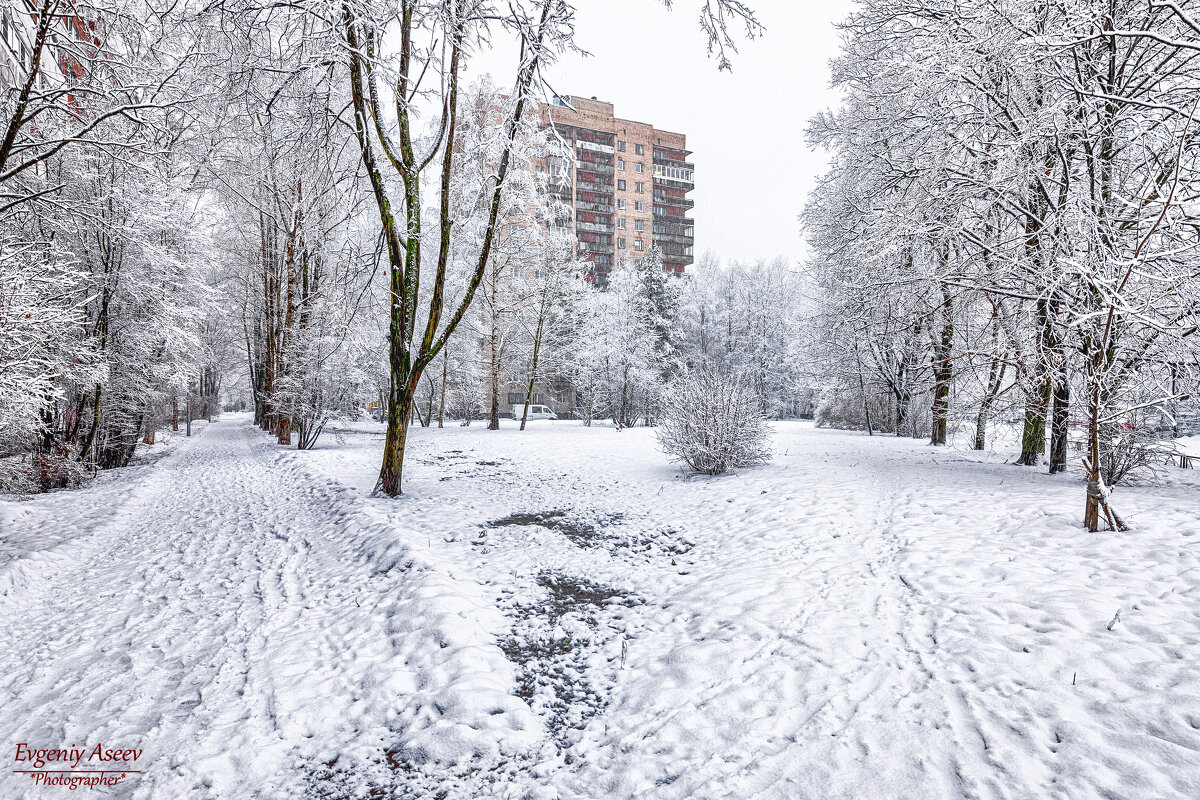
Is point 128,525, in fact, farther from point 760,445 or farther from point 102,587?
point 760,445

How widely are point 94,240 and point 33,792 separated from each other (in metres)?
12.9

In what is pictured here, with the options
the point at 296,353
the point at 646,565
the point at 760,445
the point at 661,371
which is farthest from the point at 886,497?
the point at 661,371

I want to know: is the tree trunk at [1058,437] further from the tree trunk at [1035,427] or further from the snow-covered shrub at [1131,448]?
the snow-covered shrub at [1131,448]

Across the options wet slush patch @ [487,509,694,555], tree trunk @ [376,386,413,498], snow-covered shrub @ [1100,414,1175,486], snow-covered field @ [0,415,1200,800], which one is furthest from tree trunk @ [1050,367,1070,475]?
tree trunk @ [376,386,413,498]

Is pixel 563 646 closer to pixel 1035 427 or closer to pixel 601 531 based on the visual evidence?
pixel 601 531

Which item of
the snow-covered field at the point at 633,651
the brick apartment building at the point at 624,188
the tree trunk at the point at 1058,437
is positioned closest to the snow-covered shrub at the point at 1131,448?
the snow-covered field at the point at 633,651

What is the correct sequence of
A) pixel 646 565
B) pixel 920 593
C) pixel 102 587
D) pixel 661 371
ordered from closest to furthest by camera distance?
pixel 920 593
pixel 102 587
pixel 646 565
pixel 661 371

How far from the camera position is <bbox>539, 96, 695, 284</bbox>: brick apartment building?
174ft

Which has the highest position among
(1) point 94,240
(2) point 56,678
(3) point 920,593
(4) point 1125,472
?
(1) point 94,240

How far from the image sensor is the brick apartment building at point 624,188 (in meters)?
53.1

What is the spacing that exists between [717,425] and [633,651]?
6223 mm

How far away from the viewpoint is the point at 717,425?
9.70 m

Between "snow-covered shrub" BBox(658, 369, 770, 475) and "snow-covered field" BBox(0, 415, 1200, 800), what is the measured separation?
246 centimetres

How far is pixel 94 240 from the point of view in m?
11.1
